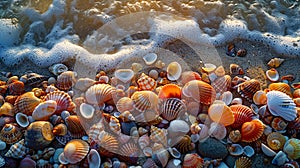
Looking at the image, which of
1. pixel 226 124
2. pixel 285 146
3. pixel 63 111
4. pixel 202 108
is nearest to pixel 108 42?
pixel 63 111

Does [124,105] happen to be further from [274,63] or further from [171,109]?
[274,63]

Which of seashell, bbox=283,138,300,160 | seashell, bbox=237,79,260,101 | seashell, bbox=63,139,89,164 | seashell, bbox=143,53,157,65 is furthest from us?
seashell, bbox=143,53,157,65

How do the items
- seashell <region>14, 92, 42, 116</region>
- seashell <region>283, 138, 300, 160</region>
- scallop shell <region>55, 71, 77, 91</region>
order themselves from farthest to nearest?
scallop shell <region>55, 71, 77, 91</region>
seashell <region>14, 92, 42, 116</region>
seashell <region>283, 138, 300, 160</region>

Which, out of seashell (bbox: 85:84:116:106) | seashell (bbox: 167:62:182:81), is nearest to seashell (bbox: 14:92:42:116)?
seashell (bbox: 85:84:116:106)

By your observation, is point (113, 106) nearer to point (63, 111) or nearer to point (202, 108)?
point (63, 111)

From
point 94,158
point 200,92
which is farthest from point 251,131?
point 94,158

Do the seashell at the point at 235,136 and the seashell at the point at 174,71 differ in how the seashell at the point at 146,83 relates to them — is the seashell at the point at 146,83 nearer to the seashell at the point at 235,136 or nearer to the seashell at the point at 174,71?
the seashell at the point at 174,71

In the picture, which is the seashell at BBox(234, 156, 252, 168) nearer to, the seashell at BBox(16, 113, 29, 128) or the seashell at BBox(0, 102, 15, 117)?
the seashell at BBox(16, 113, 29, 128)
